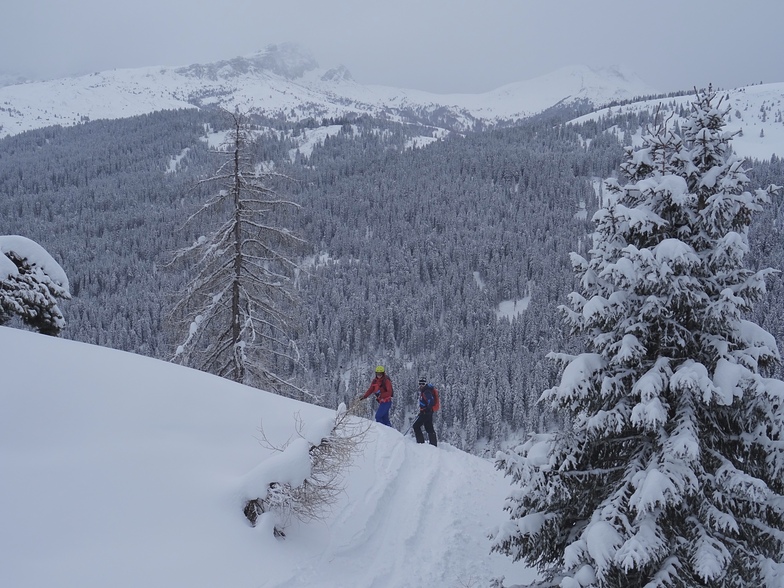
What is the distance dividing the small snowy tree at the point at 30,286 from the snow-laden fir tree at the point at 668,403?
866 centimetres

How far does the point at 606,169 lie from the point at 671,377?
144876 mm

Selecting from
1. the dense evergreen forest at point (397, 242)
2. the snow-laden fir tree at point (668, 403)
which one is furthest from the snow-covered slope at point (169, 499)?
the dense evergreen forest at point (397, 242)

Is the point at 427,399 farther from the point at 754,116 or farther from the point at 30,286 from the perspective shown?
the point at 754,116

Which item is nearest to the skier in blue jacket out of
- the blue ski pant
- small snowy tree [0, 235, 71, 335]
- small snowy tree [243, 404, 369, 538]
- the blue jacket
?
the blue jacket

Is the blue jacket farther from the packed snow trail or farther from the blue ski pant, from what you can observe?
the packed snow trail

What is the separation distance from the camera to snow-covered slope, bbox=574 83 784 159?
142m

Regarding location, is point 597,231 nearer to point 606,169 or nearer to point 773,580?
point 773,580

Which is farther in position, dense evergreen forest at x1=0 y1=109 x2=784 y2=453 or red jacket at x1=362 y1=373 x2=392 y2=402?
dense evergreen forest at x1=0 y1=109 x2=784 y2=453

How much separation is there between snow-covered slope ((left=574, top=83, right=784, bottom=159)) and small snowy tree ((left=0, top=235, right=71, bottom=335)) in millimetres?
152372

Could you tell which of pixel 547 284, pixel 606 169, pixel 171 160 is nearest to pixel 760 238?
pixel 547 284

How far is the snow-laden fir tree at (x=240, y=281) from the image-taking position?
11.2 metres

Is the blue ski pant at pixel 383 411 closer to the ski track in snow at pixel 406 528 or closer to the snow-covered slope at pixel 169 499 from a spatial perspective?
the ski track in snow at pixel 406 528

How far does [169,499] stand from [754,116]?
22779cm

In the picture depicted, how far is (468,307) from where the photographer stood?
88.6 meters
